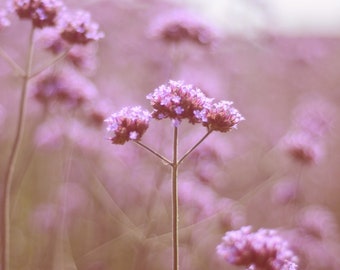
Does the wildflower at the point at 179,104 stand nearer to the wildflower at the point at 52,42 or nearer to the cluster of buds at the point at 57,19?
the cluster of buds at the point at 57,19

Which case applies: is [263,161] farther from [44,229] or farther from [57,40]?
[57,40]

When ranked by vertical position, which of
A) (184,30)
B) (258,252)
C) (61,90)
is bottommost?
(258,252)

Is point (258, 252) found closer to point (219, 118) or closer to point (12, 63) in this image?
point (219, 118)

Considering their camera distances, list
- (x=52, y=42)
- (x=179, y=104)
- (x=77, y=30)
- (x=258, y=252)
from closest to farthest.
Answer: (x=258, y=252)
(x=179, y=104)
(x=77, y=30)
(x=52, y=42)

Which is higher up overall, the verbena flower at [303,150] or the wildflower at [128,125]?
the verbena flower at [303,150]

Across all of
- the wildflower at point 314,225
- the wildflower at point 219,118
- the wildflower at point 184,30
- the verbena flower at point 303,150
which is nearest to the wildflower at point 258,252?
the wildflower at point 219,118

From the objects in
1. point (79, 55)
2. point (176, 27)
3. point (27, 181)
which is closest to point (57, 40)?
point (79, 55)

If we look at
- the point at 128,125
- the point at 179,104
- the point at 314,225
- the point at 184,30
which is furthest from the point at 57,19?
the point at 314,225
